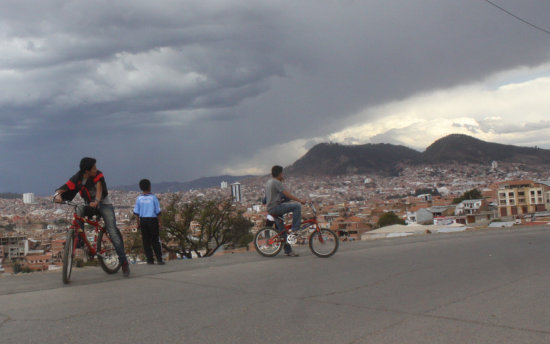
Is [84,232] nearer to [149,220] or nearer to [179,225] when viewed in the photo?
[149,220]

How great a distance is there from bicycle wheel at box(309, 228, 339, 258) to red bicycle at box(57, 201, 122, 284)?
12.6 ft

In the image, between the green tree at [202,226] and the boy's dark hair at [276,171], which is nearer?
the boy's dark hair at [276,171]

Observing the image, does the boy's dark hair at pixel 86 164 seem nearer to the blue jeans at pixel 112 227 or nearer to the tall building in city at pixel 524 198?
the blue jeans at pixel 112 227

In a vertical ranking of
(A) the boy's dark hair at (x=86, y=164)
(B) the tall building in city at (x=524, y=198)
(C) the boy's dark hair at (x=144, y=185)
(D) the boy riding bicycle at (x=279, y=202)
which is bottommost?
(B) the tall building in city at (x=524, y=198)

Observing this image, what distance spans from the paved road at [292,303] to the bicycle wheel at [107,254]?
19 centimetres

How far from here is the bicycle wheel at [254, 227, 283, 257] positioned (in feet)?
34.7

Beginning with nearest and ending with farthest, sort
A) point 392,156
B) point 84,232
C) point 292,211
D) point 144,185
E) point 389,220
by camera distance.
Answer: point 84,232 < point 292,211 < point 144,185 < point 389,220 < point 392,156

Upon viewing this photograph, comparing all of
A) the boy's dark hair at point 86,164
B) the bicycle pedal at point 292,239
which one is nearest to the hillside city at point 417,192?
the bicycle pedal at point 292,239

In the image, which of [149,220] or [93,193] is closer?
[93,193]

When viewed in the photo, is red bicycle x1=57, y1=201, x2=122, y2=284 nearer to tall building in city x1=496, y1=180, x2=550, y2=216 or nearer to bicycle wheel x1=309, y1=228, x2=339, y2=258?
bicycle wheel x1=309, y1=228, x2=339, y2=258

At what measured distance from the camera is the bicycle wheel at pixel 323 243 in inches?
403

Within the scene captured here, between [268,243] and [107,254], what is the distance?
350 centimetres

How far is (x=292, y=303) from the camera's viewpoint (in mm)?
5945

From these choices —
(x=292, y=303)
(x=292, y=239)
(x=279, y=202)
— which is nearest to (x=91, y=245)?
(x=292, y=303)
